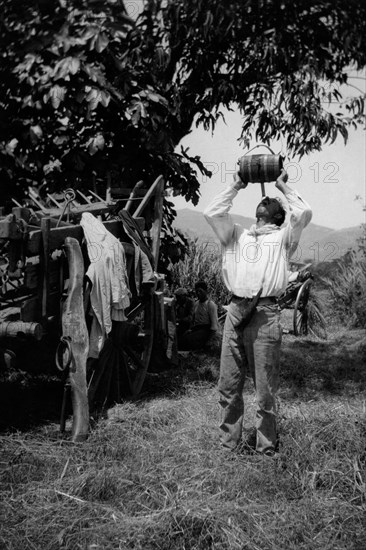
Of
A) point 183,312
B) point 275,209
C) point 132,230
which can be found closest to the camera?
point 275,209

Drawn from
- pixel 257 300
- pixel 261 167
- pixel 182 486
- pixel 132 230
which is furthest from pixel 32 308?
pixel 261 167

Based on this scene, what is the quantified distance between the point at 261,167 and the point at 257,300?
1.00m

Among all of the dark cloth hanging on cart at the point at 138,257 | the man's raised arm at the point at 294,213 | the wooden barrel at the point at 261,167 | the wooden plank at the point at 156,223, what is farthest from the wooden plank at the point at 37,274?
the man's raised arm at the point at 294,213

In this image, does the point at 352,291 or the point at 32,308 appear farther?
the point at 352,291

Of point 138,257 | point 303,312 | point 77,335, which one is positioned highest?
point 138,257

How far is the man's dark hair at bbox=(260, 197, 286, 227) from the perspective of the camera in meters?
4.66

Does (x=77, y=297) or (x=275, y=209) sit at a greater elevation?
(x=275, y=209)

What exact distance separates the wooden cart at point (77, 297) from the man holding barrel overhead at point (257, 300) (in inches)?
50.8

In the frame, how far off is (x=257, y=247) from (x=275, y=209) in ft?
1.20

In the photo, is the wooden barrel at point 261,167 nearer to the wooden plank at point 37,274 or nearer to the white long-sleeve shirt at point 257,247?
the white long-sleeve shirt at point 257,247

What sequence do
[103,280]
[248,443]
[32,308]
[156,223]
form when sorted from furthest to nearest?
[156,223]
[103,280]
[32,308]
[248,443]

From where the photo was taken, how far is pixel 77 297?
519cm

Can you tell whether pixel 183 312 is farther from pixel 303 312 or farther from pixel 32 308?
pixel 32 308

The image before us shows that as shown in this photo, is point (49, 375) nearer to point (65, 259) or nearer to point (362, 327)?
point (65, 259)
